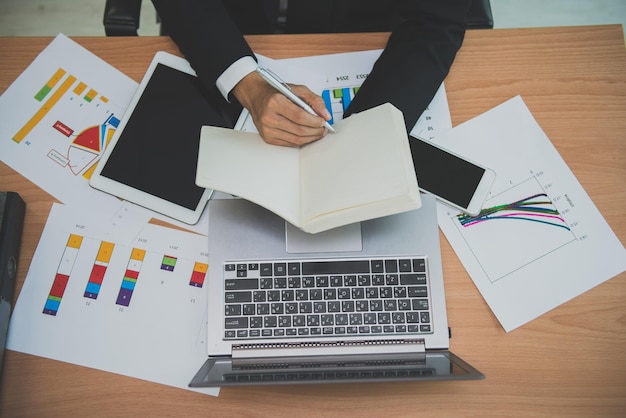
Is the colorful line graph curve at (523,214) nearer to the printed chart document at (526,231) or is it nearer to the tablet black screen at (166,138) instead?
the printed chart document at (526,231)

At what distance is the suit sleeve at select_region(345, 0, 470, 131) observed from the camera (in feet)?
2.92

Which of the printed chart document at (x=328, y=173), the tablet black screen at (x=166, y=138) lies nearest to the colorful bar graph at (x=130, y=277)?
the tablet black screen at (x=166, y=138)

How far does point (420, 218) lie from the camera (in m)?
0.83

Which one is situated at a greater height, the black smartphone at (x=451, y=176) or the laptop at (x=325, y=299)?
the black smartphone at (x=451, y=176)

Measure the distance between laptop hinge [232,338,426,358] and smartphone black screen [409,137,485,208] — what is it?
9.7 inches

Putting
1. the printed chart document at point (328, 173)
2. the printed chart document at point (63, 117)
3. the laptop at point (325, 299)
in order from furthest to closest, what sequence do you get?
the printed chart document at point (63, 117) → the laptop at point (325, 299) → the printed chart document at point (328, 173)

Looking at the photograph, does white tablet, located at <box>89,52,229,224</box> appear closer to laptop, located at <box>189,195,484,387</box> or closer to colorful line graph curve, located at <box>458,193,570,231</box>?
laptop, located at <box>189,195,484,387</box>

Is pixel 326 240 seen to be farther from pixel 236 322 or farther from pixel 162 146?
pixel 162 146

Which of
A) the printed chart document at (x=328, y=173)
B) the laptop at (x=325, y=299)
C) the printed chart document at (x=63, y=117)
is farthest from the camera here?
the printed chart document at (x=63, y=117)

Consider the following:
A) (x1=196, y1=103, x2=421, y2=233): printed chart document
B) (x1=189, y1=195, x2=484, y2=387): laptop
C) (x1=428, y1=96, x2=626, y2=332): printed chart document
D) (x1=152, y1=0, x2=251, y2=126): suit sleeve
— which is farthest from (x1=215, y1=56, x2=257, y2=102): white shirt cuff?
(x1=428, y1=96, x2=626, y2=332): printed chart document

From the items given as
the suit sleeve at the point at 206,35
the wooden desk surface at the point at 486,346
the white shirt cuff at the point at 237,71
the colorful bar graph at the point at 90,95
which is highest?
the suit sleeve at the point at 206,35

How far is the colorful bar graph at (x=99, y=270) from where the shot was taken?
82 cm

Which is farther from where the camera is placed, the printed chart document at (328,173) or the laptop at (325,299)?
the laptop at (325,299)

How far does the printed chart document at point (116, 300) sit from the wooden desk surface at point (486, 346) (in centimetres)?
2
